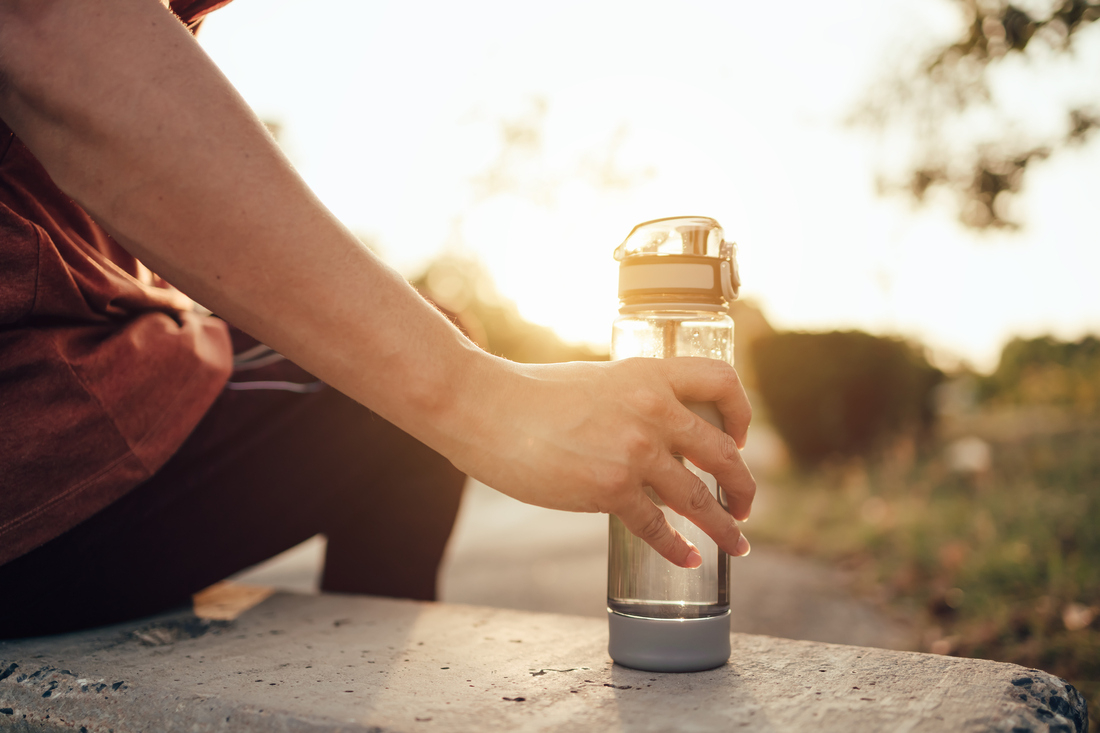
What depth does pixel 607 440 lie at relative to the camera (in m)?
0.98

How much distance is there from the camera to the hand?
966 millimetres

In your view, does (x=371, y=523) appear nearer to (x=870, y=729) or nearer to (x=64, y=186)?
(x=64, y=186)

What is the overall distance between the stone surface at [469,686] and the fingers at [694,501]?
23 centimetres

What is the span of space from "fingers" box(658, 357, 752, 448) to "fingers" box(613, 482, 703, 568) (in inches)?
6.5

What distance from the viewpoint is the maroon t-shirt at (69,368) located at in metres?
1.04

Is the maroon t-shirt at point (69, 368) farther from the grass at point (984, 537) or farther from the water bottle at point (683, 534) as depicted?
the grass at point (984, 537)

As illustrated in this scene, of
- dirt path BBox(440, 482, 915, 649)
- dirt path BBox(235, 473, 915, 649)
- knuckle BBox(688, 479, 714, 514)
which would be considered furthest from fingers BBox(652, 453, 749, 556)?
dirt path BBox(235, 473, 915, 649)

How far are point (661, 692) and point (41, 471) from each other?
974 mm

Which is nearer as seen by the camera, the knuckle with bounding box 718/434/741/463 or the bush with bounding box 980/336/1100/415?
the knuckle with bounding box 718/434/741/463

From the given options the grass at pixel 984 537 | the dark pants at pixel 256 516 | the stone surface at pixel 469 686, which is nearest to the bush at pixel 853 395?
the grass at pixel 984 537

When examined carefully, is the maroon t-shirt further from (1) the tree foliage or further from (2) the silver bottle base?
(1) the tree foliage

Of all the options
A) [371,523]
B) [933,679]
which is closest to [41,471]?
[371,523]

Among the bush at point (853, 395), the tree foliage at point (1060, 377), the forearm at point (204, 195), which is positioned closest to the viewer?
the forearm at point (204, 195)

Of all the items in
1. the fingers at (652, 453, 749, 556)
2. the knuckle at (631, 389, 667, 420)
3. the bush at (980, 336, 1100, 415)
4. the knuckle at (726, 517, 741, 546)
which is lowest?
the knuckle at (726, 517, 741, 546)
